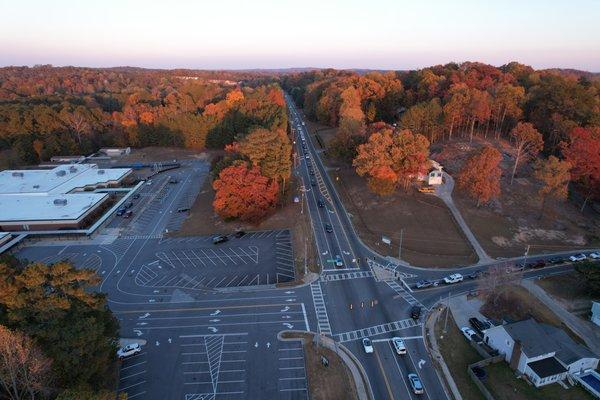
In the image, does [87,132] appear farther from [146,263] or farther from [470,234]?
[470,234]

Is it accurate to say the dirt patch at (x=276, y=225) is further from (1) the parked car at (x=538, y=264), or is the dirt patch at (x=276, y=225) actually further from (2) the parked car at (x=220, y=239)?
(1) the parked car at (x=538, y=264)

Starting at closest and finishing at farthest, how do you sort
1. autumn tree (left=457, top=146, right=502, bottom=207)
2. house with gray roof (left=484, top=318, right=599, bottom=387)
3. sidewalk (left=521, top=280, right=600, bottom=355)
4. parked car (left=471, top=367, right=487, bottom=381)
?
house with gray roof (left=484, top=318, right=599, bottom=387) → parked car (left=471, top=367, right=487, bottom=381) → sidewalk (left=521, top=280, right=600, bottom=355) → autumn tree (left=457, top=146, right=502, bottom=207)

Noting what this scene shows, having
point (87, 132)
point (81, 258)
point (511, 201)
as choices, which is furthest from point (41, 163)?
point (511, 201)

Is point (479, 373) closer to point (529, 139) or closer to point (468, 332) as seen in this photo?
point (468, 332)

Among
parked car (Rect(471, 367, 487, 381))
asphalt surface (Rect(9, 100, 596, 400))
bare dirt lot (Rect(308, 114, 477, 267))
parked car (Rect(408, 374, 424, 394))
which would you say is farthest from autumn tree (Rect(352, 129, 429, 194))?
parked car (Rect(408, 374, 424, 394))

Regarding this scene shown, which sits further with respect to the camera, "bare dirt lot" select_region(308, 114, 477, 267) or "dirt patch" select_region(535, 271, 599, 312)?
"bare dirt lot" select_region(308, 114, 477, 267)

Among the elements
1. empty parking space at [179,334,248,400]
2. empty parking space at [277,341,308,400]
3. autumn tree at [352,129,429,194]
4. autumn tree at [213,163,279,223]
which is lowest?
empty parking space at [179,334,248,400]

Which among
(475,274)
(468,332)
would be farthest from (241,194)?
(468,332)

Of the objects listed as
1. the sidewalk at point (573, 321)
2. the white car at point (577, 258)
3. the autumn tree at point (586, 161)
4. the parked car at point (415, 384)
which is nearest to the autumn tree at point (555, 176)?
the autumn tree at point (586, 161)

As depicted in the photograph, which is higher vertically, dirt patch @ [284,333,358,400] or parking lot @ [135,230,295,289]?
dirt patch @ [284,333,358,400]

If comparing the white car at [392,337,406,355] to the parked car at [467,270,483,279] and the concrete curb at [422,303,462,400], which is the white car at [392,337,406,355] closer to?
the concrete curb at [422,303,462,400]
